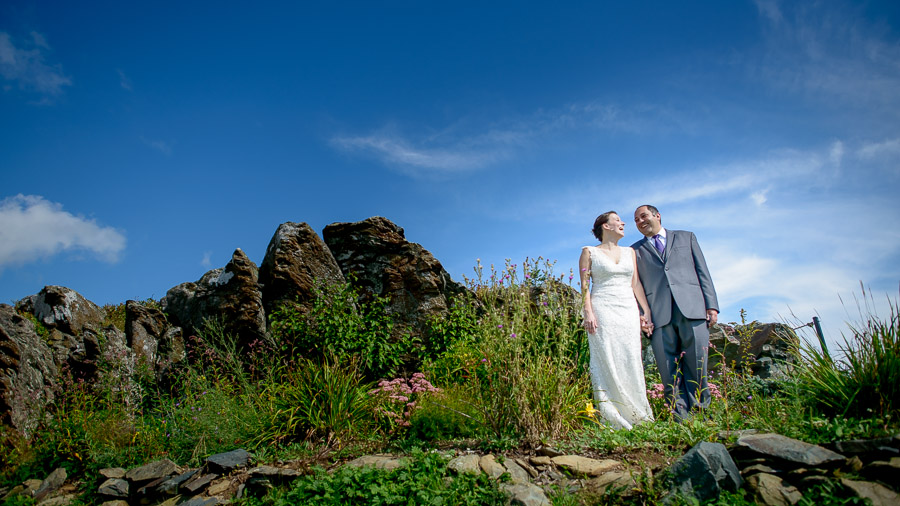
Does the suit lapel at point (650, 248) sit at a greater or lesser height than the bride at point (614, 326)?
greater

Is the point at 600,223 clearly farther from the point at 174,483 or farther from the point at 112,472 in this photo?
the point at 112,472

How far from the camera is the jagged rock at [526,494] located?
329 cm

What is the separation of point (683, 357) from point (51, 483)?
6.91m

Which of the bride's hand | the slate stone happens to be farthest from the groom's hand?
the slate stone

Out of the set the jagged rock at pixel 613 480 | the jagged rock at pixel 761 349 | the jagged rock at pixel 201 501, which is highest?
the jagged rock at pixel 761 349

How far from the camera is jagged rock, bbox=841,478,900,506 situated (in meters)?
2.85

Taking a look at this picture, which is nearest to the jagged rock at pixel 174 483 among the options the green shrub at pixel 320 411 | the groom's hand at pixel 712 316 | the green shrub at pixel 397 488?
the green shrub at pixel 320 411

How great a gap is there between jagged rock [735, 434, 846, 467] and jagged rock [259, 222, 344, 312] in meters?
5.69

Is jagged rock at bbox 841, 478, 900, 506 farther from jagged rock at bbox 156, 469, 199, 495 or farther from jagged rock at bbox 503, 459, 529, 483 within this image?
jagged rock at bbox 156, 469, 199, 495

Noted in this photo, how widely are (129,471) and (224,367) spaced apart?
232 centimetres

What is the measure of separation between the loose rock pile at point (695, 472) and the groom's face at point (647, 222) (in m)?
2.42

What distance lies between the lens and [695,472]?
3248mm

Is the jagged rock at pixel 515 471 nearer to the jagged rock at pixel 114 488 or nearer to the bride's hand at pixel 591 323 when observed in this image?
the bride's hand at pixel 591 323

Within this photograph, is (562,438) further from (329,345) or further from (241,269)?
(241,269)
